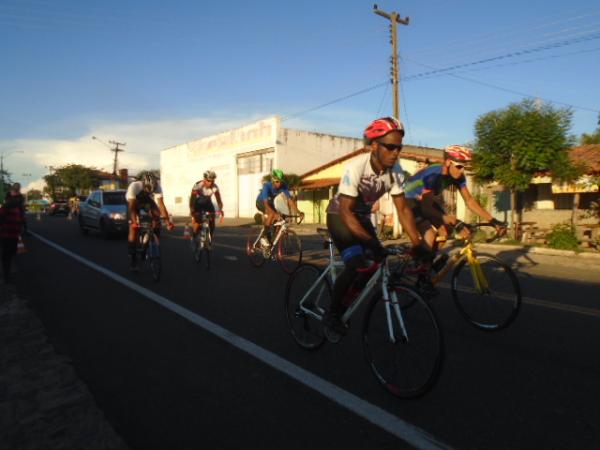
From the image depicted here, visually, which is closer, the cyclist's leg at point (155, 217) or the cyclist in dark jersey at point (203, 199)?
the cyclist's leg at point (155, 217)

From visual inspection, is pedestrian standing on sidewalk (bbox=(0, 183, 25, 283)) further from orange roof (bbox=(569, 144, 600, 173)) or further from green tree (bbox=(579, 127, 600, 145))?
green tree (bbox=(579, 127, 600, 145))

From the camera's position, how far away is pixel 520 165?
14.4 metres

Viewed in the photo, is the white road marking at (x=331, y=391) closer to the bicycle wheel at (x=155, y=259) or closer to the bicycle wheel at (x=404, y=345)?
the bicycle wheel at (x=404, y=345)

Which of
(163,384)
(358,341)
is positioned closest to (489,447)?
(358,341)

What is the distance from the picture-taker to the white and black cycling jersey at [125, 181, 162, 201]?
27.2 feet

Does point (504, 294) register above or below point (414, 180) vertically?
below

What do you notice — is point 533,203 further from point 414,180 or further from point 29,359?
point 29,359

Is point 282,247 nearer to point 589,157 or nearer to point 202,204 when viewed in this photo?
point 202,204

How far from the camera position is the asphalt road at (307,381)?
275 centimetres

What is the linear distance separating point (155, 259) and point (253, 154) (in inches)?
1081

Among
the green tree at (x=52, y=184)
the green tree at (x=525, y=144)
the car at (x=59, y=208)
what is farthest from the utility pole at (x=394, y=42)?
the green tree at (x=52, y=184)

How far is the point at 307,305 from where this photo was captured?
4270 mm

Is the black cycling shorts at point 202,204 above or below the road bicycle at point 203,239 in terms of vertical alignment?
above

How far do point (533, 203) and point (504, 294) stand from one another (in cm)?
1544
